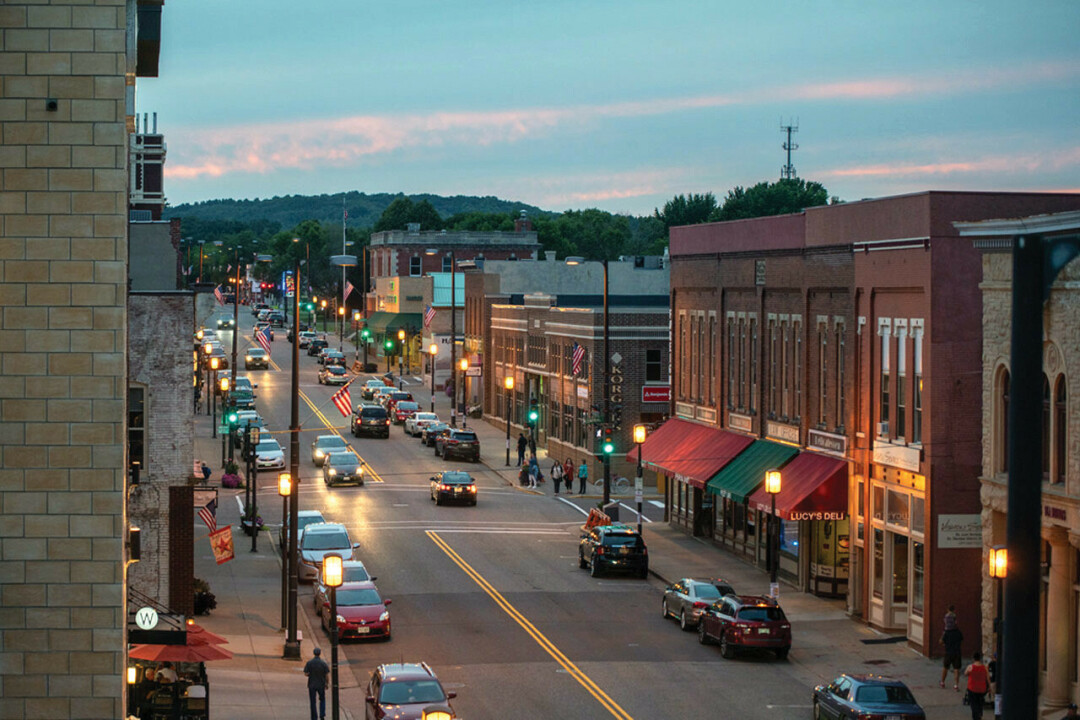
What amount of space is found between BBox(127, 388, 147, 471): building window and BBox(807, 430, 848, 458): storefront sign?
63.2ft

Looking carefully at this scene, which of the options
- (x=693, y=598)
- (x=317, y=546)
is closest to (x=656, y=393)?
(x=317, y=546)

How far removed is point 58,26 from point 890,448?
26.1 meters

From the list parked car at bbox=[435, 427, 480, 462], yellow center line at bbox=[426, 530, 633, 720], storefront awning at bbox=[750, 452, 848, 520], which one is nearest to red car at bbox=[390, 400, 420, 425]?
parked car at bbox=[435, 427, 480, 462]

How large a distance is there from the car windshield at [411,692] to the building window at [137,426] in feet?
37.0

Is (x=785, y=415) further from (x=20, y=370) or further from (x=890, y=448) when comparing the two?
(x=20, y=370)

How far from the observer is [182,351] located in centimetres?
3556

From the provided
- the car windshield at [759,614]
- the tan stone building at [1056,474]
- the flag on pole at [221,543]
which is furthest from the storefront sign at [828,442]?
the flag on pole at [221,543]

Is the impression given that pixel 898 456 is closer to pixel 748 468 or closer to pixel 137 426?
pixel 748 468

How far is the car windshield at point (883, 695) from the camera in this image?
2652cm

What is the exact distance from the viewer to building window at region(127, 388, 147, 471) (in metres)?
34.8

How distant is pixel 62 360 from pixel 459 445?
5726 cm

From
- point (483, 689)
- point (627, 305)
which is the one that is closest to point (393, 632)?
point (483, 689)

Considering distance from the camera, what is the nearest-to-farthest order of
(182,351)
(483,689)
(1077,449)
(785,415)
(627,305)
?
(1077,449), (483,689), (182,351), (785,415), (627,305)

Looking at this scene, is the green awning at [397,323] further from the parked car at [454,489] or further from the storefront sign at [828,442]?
the storefront sign at [828,442]
